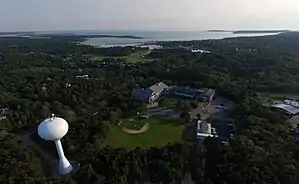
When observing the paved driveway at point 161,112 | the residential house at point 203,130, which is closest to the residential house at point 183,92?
the paved driveway at point 161,112

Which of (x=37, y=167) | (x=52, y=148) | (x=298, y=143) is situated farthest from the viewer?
(x=52, y=148)

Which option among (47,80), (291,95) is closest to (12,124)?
→ (47,80)

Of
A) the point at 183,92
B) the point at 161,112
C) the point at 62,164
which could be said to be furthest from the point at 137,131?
the point at 183,92

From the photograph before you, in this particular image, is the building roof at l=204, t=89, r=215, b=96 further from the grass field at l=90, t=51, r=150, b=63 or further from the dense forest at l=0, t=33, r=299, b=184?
the grass field at l=90, t=51, r=150, b=63

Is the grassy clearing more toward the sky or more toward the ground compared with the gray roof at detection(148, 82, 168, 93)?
more toward the ground

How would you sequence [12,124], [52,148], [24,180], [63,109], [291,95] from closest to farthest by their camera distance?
1. [24,180]
2. [52,148]
3. [12,124]
4. [63,109]
5. [291,95]

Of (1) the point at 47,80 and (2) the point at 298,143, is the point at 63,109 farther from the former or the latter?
(2) the point at 298,143

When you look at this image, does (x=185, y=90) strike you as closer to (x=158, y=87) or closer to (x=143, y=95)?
(x=158, y=87)

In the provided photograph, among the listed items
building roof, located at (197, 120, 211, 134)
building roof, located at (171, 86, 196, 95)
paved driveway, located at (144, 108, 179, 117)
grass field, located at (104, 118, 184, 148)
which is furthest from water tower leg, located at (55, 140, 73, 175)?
building roof, located at (171, 86, 196, 95)
